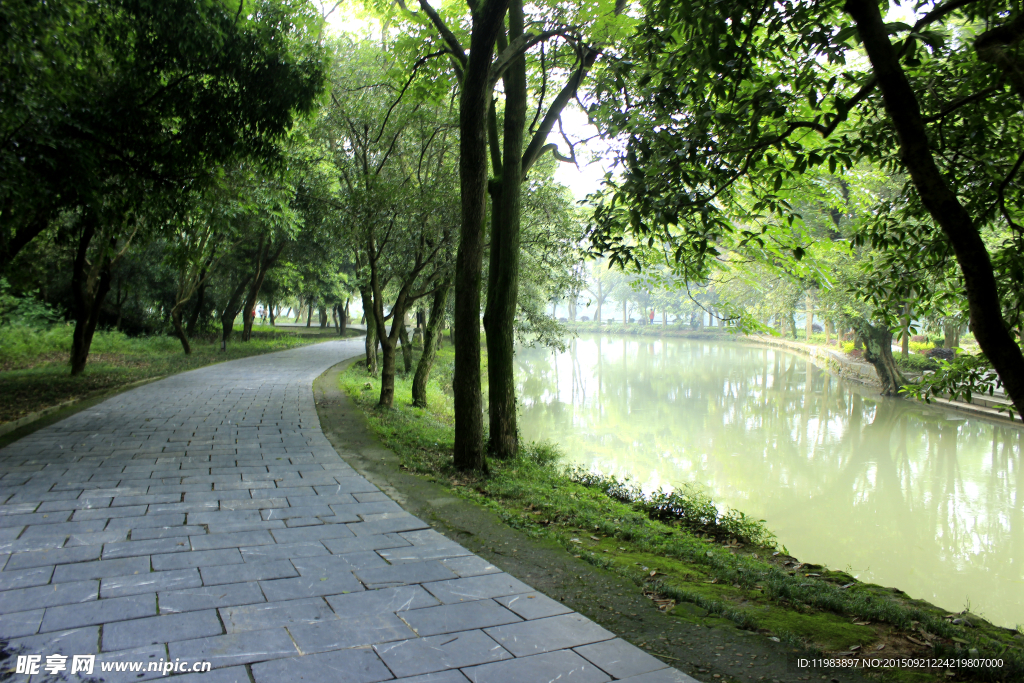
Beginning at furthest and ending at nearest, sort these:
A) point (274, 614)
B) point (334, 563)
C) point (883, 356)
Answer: point (883, 356) → point (334, 563) → point (274, 614)

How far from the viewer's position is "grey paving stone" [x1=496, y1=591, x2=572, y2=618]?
3127 mm

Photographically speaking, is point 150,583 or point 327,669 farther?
point 150,583

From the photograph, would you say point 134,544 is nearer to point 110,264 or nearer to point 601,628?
point 601,628

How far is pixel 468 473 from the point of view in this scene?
6598 millimetres

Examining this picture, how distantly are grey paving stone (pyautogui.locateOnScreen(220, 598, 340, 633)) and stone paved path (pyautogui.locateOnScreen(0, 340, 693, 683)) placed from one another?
0.4 inches

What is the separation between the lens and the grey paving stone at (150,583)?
10.3 feet

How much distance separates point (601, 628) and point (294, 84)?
24.4 feet

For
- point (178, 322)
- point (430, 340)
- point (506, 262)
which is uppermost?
point (506, 262)

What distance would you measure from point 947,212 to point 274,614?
372cm

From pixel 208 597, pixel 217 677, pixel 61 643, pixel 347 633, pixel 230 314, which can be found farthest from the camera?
pixel 230 314

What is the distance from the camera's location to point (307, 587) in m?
3.31

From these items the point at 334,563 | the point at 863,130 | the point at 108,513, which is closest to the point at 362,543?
the point at 334,563

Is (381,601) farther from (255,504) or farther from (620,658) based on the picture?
(255,504)

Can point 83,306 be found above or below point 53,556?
above
